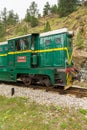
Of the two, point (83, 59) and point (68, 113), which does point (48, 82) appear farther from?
point (83, 59)

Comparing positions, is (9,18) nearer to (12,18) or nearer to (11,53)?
(12,18)

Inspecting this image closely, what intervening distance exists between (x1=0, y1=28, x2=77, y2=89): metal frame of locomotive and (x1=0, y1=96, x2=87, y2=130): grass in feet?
9.83

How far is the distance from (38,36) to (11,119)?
6.30 meters

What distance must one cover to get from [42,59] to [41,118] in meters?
5.73

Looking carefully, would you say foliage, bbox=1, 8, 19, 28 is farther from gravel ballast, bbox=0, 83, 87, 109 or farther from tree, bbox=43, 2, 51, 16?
gravel ballast, bbox=0, 83, 87, 109

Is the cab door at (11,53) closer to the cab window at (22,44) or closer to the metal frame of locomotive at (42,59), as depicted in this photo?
the metal frame of locomotive at (42,59)

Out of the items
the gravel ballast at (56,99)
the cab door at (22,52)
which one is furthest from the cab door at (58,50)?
the gravel ballast at (56,99)

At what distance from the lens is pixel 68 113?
24.6 feet

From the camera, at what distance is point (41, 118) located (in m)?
7.29

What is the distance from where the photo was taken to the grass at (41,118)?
22.2ft

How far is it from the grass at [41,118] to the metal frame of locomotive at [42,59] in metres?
3.00

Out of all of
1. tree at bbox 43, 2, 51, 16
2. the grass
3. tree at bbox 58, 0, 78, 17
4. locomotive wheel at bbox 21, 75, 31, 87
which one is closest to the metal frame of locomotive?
locomotive wheel at bbox 21, 75, 31, 87

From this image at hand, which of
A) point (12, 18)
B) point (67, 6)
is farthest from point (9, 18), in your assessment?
point (67, 6)

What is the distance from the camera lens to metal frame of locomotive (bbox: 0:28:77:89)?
11289 millimetres
